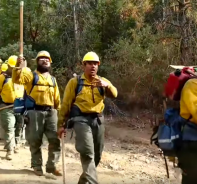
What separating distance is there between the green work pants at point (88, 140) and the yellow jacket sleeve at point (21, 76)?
4.35ft

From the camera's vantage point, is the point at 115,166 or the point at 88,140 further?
the point at 115,166

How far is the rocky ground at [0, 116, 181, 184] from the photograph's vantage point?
6973 mm

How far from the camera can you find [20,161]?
26.8 feet

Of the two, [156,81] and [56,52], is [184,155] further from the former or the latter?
[56,52]

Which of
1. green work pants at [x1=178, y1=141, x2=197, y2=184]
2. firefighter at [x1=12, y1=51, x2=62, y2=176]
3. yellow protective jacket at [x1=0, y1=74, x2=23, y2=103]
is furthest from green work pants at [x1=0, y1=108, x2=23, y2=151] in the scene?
green work pants at [x1=178, y1=141, x2=197, y2=184]

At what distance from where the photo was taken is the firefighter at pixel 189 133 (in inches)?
148

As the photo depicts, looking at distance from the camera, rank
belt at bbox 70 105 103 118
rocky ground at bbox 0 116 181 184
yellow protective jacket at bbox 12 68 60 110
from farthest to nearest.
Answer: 1. rocky ground at bbox 0 116 181 184
2. yellow protective jacket at bbox 12 68 60 110
3. belt at bbox 70 105 103 118

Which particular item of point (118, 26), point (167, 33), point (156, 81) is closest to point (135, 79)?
point (156, 81)

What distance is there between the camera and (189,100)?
3.75 m

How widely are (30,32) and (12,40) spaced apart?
4.09 feet

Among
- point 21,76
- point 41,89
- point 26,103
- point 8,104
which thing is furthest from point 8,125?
point 21,76

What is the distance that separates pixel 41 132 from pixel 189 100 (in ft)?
12.5

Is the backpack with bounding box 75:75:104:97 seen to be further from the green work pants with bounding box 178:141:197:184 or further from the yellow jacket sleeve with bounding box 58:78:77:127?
the green work pants with bounding box 178:141:197:184

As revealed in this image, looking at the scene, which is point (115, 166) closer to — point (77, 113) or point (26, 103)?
point (26, 103)
